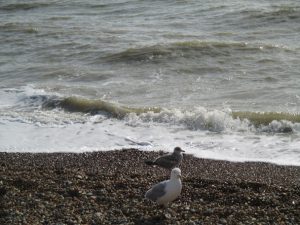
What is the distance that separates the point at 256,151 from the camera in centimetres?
1132

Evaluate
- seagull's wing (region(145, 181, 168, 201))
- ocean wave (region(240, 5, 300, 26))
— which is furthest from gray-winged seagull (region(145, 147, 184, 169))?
ocean wave (region(240, 5, 300, 26))

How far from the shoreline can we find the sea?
892mm

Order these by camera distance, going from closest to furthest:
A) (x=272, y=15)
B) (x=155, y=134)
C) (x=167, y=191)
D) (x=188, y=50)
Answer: (x=167, y=191), (x=155, y=134), (x=188, y=50), (x=272, y=15)

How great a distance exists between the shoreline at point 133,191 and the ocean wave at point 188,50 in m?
9.00

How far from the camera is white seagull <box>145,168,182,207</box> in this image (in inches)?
298

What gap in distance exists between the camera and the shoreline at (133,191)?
7.29 m

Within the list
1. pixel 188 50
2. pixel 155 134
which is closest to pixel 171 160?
pixel 155 134

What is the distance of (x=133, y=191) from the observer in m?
8.42

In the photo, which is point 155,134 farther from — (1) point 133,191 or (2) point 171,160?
(1) point 133,191

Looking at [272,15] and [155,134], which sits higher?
[272,15]

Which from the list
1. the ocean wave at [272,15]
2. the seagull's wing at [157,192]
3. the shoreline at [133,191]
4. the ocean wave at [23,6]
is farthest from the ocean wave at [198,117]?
the ocean wave at [23,6]

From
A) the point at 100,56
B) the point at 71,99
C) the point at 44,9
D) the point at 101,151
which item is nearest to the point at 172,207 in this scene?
the point at 101,151

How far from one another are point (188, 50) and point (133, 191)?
12.1m

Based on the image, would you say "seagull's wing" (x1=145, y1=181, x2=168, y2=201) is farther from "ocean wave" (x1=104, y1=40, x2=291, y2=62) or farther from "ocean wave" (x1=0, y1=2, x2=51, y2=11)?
"ocean wave" (x1=0, y1=2, x2=51, y2=11)
